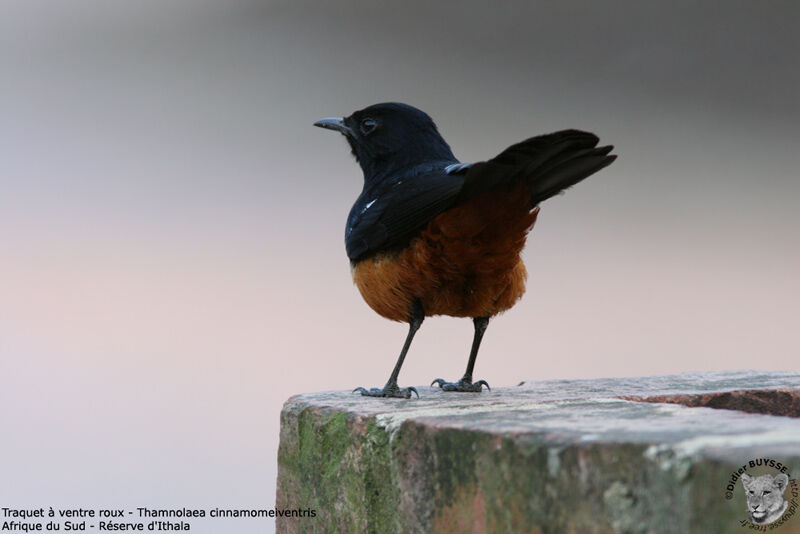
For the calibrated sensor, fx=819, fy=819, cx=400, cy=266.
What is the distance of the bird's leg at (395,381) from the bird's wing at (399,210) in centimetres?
26

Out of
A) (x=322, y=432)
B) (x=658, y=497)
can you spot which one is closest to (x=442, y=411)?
→ (x=322, y=432)

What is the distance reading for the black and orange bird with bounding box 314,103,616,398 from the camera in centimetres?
240

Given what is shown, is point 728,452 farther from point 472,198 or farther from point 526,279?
point 526,279

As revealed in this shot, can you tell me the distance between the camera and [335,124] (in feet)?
10.9

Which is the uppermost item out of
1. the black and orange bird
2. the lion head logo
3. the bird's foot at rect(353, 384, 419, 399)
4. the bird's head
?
the bird's head

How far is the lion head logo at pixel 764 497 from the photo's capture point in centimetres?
107

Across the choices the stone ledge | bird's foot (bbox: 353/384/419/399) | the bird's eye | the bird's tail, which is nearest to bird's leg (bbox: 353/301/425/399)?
bird's foot (bbox: 353/384/419/399)

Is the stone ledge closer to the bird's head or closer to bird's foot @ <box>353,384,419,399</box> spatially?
bird's foot @ <box>353,384,419,399</box>

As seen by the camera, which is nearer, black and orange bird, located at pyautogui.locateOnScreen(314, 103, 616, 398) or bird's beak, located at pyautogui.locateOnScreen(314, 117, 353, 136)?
black and orange bird, located at pyautogui.locateOnScreen(314, 103, 616, 398)

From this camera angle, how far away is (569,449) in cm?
125

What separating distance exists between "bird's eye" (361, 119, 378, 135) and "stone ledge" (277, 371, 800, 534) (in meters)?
1.21

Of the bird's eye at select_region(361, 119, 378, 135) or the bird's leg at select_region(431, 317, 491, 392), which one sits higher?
the bird's eye at select_region(361, 119, 378, 135)

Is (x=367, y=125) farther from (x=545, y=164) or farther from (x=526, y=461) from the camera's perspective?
(x=526, y=461)

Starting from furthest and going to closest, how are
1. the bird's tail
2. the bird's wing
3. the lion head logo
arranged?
the bird's wing, the bird's tail, the lion head logo
